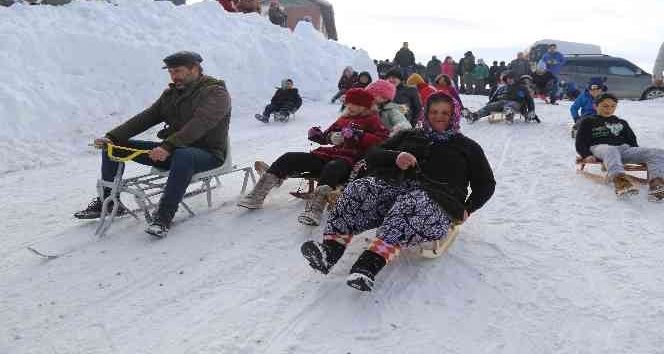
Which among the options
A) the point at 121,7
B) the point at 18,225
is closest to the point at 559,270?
the point at 18,225

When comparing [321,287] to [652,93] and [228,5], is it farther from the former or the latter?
[652,93]

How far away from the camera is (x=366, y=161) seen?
12.7ft

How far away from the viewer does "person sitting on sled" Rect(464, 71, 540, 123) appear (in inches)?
422

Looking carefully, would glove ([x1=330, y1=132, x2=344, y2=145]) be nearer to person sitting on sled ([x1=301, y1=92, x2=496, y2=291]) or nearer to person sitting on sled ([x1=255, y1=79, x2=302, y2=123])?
person sitting on sled ([x1=301, y1=92, x2=496, y2=291])

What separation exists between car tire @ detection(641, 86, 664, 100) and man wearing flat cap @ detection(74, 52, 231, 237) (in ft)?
55.3

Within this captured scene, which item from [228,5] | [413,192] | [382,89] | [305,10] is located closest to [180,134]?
[382,89]

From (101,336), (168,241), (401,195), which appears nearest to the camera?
(101,336)

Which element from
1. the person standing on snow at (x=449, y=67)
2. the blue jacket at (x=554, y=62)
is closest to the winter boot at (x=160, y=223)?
the blue jacket at (x=554, y=62)

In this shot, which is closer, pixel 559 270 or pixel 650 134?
pixel 559 270

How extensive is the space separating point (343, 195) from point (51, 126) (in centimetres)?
754

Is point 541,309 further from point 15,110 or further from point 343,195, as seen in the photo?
point 15,110

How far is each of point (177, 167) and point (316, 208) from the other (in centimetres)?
120

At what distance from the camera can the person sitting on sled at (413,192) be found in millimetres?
3250

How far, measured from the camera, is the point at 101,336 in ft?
9.52
